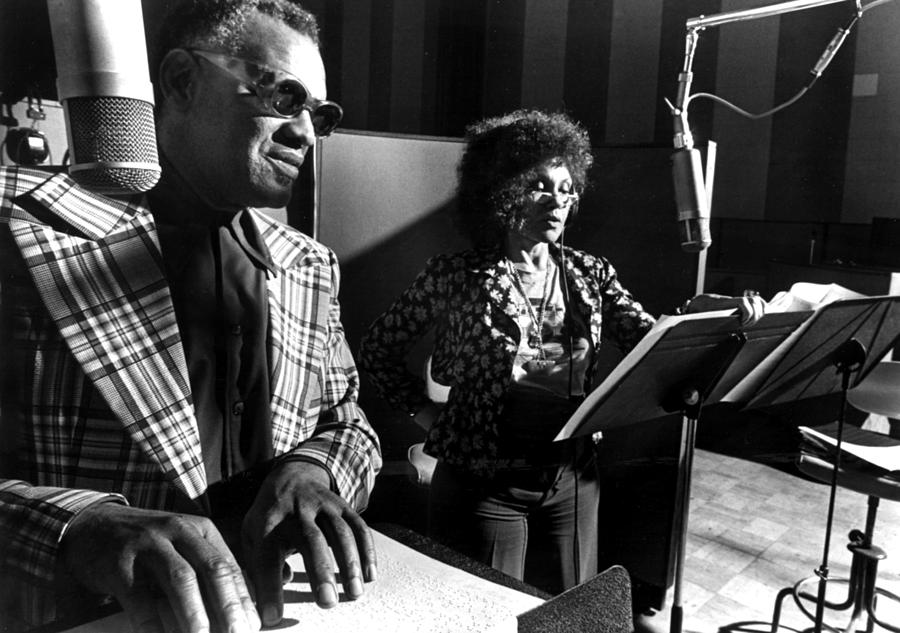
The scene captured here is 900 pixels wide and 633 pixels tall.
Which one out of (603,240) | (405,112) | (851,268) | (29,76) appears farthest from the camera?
(405,112)

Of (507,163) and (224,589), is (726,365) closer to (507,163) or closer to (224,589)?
(507,163)

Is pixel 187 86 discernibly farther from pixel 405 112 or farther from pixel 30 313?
pixel 405 112

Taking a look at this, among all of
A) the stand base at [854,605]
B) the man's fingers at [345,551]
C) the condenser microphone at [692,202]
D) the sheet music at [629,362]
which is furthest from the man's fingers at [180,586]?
the stand base at [854,605]

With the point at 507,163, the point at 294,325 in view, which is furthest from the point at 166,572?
the point at 507,163

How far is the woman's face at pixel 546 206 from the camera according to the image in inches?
70.0

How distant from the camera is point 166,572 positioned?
1.65ft

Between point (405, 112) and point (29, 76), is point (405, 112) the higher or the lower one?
the higher one

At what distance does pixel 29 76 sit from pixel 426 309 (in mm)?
1297

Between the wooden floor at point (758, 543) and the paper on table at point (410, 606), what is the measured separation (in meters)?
2.06

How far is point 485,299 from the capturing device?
1741 mm

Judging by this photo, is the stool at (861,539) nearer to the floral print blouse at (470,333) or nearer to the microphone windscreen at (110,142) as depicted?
→ the floral print blouse at (470,333)

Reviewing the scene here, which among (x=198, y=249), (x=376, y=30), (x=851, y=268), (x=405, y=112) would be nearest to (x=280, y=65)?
(x=198, y=249)

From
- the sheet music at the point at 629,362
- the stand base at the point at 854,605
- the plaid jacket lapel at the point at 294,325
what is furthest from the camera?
the stand base at the point at 854,605

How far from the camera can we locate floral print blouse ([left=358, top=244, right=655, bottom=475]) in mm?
1714
